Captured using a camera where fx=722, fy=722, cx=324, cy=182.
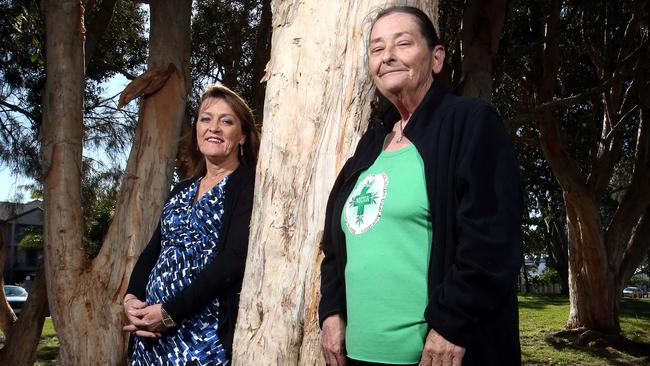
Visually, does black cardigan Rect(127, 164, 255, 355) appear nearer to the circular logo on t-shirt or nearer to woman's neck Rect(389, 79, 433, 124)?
the circular logo on t-shirt

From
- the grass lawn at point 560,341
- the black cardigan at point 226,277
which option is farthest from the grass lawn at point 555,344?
the black cardigan at point 226,277

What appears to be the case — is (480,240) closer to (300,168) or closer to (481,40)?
(300,168)

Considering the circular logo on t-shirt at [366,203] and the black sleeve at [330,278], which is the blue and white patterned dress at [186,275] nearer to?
the black sleeve at [330,278]

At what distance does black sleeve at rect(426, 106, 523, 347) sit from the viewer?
1.80 m

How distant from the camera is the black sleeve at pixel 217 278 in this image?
2.79 meters

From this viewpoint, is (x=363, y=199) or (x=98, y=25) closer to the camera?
(x=363, y=199)

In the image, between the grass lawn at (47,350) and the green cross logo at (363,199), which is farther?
the grass lawn at (47,350)

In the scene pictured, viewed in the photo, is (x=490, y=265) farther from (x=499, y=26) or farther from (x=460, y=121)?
(x=499, y=26)

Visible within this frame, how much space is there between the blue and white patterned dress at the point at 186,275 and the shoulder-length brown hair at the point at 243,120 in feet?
0.75

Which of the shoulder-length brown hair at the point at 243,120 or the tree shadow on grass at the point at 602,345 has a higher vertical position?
the shoulder-length brown hair at the point at 243,120

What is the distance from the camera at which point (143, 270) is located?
3.23m

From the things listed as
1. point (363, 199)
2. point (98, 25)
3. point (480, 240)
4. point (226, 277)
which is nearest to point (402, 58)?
point (363, 199)

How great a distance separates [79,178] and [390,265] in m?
4.99

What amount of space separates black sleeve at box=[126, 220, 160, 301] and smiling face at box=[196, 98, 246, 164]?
456 millimetres
